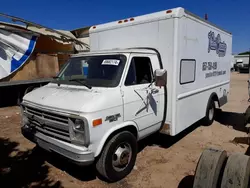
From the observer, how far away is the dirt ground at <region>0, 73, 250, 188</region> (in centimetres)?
387

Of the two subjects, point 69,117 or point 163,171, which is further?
point 163,171

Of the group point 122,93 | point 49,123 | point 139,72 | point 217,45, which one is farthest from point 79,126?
point 217,45

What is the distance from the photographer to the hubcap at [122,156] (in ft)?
12.4

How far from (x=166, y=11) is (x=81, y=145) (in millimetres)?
3136

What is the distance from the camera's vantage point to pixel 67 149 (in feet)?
10.8

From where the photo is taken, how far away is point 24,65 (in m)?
9.42

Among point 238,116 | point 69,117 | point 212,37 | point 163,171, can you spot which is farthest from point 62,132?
point 238,116

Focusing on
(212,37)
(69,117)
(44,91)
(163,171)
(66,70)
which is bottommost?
(163,171)

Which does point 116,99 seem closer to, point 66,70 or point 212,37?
point 66,70

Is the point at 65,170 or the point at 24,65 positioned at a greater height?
the point at 24,65

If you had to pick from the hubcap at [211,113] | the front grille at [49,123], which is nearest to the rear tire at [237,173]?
the front grille at [49,123]

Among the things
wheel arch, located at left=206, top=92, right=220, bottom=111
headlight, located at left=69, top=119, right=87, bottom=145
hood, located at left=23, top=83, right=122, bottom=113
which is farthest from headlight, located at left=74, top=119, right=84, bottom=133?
wheel arch, located at left=206, top=92, right=220, bottom=111

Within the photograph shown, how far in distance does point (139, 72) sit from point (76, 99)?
140cm

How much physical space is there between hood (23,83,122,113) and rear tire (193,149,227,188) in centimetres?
156
